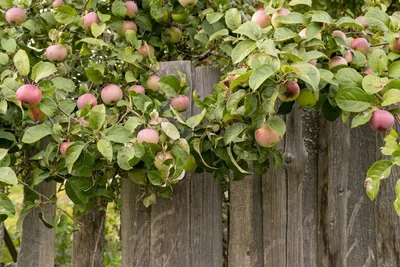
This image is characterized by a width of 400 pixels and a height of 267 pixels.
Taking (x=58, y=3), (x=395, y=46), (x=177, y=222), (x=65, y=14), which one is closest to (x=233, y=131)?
(x=177, y=222)

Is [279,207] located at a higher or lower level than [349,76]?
lower

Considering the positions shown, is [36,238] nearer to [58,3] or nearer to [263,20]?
[58,3]

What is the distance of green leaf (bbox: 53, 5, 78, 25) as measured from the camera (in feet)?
5.38

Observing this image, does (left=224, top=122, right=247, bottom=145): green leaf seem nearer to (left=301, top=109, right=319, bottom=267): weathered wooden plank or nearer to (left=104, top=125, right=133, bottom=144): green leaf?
(left=104, top=125, right=133, bottom=144): green leaf

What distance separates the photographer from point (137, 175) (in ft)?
5.14

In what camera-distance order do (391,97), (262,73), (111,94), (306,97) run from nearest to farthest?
1. (262,73)
2. (391,97)
3. (306,97)
4. (111,94)

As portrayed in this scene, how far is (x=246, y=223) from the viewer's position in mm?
1707

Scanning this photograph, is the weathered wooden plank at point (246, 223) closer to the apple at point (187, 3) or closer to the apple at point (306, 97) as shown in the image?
the apple at point (306, 97)

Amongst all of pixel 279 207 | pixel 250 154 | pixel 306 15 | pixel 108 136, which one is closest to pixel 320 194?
pixel 279 207

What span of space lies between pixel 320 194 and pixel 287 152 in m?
0.22

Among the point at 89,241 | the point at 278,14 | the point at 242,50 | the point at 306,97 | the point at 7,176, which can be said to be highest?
the point at 278,14

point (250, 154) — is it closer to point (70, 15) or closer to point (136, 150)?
point (136, 150)

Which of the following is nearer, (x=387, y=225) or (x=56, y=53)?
(x=56, y=53)

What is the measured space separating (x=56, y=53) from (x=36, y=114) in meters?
0.21
